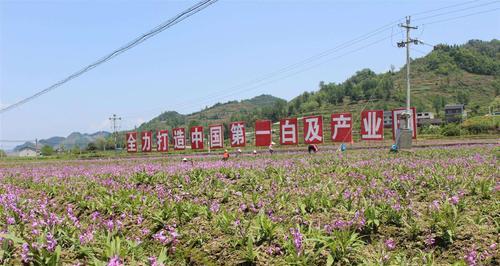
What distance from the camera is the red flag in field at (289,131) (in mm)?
30516

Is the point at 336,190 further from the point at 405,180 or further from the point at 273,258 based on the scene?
the point at 273,258

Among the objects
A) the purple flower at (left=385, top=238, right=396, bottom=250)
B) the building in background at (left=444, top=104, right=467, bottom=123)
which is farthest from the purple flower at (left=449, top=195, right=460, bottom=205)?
the building in background at (left=444, top=104, right=467, bottom=123)

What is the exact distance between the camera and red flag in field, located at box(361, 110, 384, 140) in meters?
26.1

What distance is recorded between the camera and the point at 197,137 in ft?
133

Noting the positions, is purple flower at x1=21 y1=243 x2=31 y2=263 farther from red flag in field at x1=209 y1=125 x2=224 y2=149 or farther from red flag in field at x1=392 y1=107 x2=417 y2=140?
red flag in field at x1=209 y1=125 x2=224 y2=149

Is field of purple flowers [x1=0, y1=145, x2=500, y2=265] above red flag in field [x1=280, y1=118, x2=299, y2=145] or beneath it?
beneath

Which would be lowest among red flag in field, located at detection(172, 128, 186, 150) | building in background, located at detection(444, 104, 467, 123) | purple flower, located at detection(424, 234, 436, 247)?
purple flower, located at detection(424, 234, 436, 247)

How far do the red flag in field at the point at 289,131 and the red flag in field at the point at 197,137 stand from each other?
37.7 ft

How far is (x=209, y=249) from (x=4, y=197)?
5.46m

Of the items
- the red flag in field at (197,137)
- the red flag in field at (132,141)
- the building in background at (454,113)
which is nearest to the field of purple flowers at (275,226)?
the red flag in field at (197,137)

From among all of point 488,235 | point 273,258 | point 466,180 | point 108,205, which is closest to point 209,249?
point 273,258

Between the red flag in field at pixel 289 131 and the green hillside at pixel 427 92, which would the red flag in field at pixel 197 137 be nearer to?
the red flag in field at pixel 289 131

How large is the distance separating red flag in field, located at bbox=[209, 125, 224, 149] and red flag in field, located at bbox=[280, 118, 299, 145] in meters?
7.38

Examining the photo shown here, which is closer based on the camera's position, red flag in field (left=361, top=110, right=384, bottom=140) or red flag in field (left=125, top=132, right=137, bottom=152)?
red flag in field (left=361, top=110, right=384, bottom=140)
